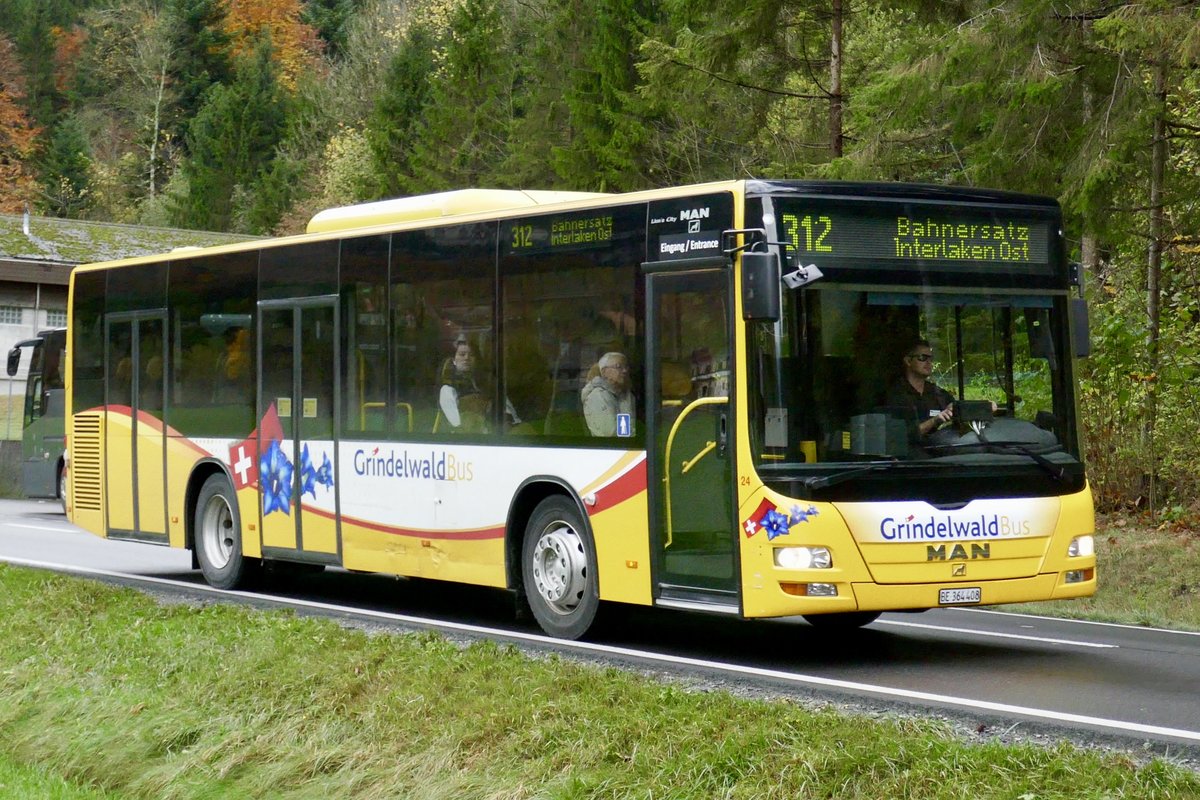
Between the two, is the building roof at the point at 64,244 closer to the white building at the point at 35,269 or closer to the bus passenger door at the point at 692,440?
the white building at the point at 35,269

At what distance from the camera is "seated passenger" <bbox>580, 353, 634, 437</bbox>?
39.0 feet

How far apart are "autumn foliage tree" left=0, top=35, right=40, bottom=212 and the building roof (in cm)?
2616

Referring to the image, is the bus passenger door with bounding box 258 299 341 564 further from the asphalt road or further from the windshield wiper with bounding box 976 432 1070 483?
the windshield wiper with bounding box 976 432 1070 483

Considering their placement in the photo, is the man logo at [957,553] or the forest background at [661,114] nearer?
the man logo at [957,553]

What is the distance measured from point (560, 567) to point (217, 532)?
5.35 m

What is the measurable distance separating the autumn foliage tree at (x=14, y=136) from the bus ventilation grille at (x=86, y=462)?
5905cm

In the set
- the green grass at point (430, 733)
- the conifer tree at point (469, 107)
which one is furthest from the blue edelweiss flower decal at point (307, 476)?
the conifer tree at point (469, 107)

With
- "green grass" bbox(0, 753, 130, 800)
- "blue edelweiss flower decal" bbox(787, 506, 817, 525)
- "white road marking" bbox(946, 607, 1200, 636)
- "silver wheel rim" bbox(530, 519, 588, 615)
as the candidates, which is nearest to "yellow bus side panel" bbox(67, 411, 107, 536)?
"silver wheel rim" bbox(530, 519, 588, 615)

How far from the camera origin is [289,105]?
78.8 meters

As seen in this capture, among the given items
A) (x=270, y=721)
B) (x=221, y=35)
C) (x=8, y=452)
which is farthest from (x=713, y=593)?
(x=221, y=35)

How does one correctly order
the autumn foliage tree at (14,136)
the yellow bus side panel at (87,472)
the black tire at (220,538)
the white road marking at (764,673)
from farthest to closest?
1. the autumn foliage tree at (14,136)
2. the yellow bus side panel at (87,472)
3. the black tire at (220,538)
4. the white road marking at (764,673)

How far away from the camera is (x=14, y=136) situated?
255ft

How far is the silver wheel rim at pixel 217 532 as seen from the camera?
54.6 ft

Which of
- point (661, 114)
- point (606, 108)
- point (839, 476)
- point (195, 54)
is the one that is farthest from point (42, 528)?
point (195, 54)
